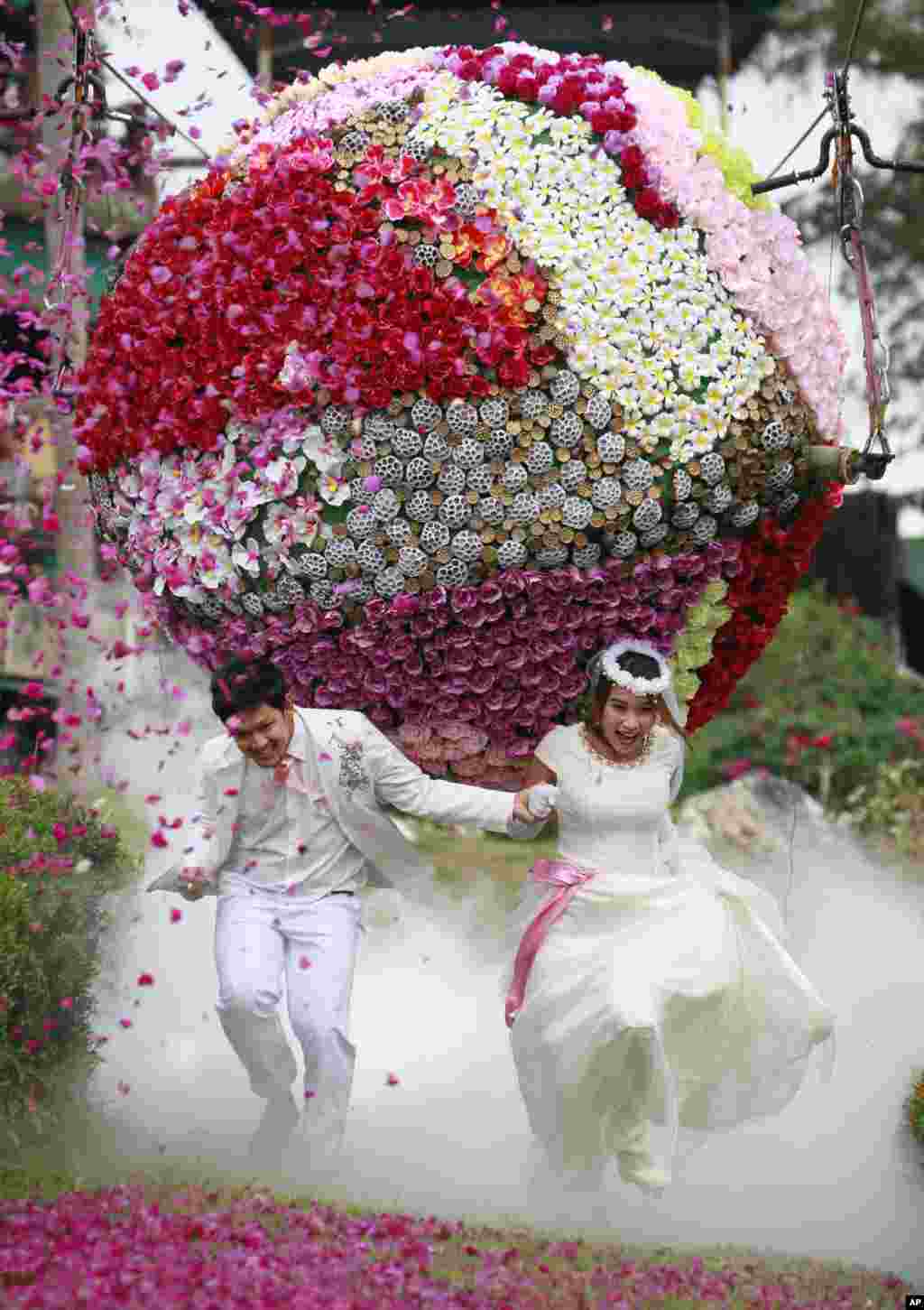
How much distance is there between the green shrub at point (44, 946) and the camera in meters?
5.15

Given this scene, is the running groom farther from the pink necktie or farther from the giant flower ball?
the giant flower ball

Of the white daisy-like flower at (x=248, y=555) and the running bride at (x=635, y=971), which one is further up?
the white daisy-like flower at (x=248, y=555)

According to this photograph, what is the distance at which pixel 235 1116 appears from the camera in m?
5.86

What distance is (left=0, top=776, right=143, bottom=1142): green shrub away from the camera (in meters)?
5.15

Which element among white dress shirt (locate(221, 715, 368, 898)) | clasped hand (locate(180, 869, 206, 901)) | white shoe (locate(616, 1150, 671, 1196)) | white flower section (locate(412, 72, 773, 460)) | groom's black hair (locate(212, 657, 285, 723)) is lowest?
white shoe (locate(616, 1150, 671, 1196))

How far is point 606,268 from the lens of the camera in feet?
17.0

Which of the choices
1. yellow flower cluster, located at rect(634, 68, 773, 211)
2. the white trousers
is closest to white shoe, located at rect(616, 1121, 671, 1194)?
the white trousers

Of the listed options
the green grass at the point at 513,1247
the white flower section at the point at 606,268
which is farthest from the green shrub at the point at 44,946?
the white flower section at the point at 606,268

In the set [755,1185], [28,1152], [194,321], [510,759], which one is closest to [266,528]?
[194,321]

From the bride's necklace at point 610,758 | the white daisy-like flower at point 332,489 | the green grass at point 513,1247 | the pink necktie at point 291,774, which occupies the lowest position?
the green grass at point 513,1247

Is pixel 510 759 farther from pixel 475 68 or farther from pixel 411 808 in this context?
pixel 475 68

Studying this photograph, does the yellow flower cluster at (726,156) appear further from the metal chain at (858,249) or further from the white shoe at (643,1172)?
the white shoe at (643,1172)

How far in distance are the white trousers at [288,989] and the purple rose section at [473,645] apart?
633mm

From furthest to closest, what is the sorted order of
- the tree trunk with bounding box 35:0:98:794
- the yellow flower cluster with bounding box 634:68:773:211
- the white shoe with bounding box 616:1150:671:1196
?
1. the tree trunk with bounding box 35:0:98:794
2. the yellow flower cluster with bounding box 634:68:773:211
3. the white shoe with bounding box 616:1150:671:1196
